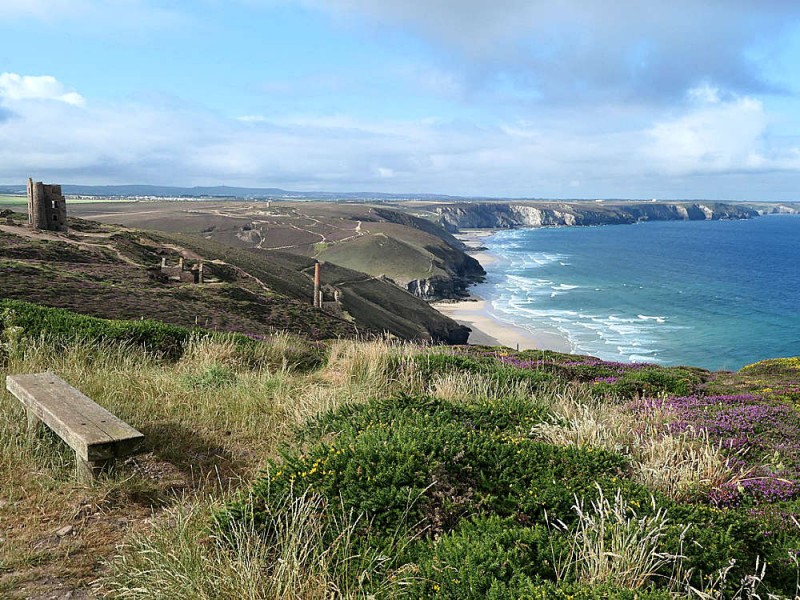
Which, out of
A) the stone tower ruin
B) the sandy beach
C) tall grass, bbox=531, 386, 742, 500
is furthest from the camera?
the sandy beach

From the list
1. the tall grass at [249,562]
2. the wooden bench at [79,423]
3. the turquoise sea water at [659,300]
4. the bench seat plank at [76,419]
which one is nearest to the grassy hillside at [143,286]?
the bench seat plank at [76,419]

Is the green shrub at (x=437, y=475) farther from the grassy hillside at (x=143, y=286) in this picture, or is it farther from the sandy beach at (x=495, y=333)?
the sandy beach at (x=495, y=333)

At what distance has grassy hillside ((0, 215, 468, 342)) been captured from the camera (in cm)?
1998

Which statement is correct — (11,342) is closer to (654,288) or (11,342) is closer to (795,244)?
(654,288)

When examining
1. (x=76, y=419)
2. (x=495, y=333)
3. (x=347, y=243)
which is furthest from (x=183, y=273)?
(x=347, y=243)

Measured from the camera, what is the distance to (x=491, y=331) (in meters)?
57.1

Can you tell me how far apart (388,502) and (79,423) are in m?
2.81

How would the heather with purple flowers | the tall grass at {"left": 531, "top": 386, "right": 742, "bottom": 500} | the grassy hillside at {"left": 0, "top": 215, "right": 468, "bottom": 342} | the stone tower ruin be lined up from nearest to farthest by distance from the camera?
the tall grass at {"left": 531, "top": 386, "right": 742, "bottom": 500} < the heather with purple flowers < the grassy hillside at {"left": 0, "top": 215, "right": 468, "bottom": 342} < the stone tower ruin

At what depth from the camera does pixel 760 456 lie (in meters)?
6.33

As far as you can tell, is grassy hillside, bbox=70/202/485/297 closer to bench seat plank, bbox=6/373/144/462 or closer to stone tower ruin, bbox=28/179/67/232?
stone tower ruin, bbox=28/179/67/232

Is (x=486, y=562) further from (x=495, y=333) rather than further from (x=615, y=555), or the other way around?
(x=495, y=333)

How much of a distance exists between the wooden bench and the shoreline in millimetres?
34023

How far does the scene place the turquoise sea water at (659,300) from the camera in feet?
167

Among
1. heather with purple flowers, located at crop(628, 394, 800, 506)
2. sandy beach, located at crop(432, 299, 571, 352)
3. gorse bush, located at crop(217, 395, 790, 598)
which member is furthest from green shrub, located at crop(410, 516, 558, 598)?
sandy beach, located at crop(432, 299, 571, 352)
